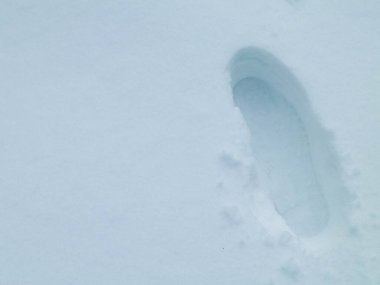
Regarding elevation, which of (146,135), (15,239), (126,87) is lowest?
(15,239)

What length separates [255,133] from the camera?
5.10 ft

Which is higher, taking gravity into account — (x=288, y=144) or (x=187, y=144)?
(x=187, y=144)

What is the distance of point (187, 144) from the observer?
133cm

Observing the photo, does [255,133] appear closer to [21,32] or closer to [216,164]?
[216,164]

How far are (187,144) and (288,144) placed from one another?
0.46 m

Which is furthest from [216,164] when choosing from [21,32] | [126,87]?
[21,32]

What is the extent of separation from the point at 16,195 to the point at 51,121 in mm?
260

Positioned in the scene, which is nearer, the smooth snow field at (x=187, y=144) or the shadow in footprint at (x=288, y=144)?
the smooth snow field at (x=187, y=144)

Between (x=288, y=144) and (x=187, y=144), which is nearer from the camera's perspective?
(x=187, y=144)

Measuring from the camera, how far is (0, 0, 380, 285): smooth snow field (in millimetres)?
1213

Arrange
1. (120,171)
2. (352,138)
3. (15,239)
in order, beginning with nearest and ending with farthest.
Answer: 1. (15,239)
2. (120,171)
3. (352,138)

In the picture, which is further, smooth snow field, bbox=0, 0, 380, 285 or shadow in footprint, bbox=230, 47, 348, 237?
shadow in footprint, bbox=230, 47, 348, 237

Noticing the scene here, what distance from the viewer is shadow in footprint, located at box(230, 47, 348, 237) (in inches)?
57.3

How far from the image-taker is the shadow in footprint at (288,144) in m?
1.46
